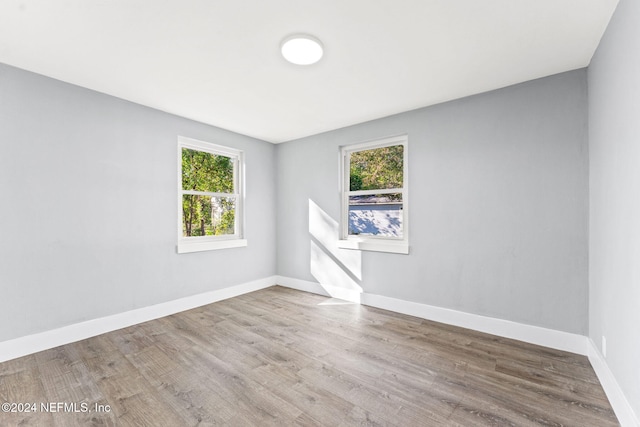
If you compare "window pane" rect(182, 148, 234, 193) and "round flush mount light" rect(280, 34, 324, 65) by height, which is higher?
"round flush mount light" rect(280, 34, 324, 65)

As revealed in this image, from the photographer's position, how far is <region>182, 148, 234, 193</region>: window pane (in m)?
3.80

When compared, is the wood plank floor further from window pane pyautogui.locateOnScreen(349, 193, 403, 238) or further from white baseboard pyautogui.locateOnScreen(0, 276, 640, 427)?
window pane pyautogui.locateOnScreen(349, 193, 403, 238)

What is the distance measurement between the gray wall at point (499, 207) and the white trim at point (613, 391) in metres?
0.37

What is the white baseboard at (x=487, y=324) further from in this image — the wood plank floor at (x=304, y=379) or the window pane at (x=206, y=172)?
the window pane at (x=206, y=172)

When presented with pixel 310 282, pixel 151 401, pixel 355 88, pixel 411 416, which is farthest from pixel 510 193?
pixel 151 401

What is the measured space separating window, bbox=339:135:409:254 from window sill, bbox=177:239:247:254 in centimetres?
160

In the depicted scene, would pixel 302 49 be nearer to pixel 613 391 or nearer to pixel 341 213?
pixel 341 213

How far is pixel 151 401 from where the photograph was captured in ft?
6.03

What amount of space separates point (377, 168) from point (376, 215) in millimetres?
664

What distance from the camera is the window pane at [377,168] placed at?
145 inches

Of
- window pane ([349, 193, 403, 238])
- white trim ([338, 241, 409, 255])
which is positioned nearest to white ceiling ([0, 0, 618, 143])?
window pane ([349, 193, 403, 238])

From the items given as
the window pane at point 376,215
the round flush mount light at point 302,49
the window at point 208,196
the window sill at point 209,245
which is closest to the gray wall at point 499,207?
the window pane at point 376,215

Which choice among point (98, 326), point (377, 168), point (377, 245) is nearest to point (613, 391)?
point (377, 245)

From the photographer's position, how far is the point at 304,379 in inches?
82.1
